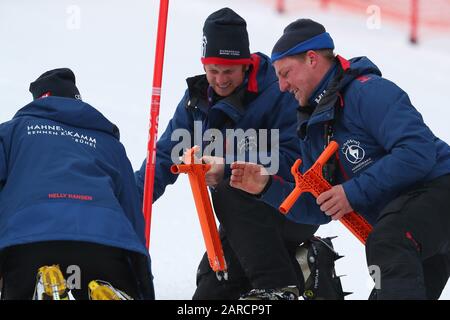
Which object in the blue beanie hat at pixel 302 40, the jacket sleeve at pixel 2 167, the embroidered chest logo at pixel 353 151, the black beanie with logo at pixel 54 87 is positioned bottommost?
the embroidered chest logo at pixel 353 151

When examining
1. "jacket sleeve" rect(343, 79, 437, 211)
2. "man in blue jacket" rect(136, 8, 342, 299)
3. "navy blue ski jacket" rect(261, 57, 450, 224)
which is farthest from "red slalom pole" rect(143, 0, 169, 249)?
"jacket sleeve" rect(343, 79, 437, 211)

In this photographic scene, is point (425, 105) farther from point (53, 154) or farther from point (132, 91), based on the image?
point (53, 154)

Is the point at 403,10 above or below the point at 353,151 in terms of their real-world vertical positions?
above

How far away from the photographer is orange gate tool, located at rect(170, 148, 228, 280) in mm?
4668

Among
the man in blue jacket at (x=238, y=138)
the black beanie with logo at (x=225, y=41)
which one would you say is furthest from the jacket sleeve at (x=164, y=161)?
the black beanie with logo at (x=225, y=41)

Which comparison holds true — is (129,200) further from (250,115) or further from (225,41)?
(225,41)

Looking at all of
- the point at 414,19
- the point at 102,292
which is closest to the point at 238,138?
the point at 102,292

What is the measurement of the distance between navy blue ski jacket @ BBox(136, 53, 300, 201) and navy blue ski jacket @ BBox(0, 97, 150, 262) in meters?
1.03

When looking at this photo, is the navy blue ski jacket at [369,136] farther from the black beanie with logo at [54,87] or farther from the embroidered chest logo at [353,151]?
the black beanie with logo at [54,87]

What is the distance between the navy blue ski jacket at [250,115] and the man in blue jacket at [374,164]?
14.5 inches

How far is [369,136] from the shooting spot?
4.22 meters

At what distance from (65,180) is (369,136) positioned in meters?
1.24

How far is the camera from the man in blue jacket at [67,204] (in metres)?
3.63
